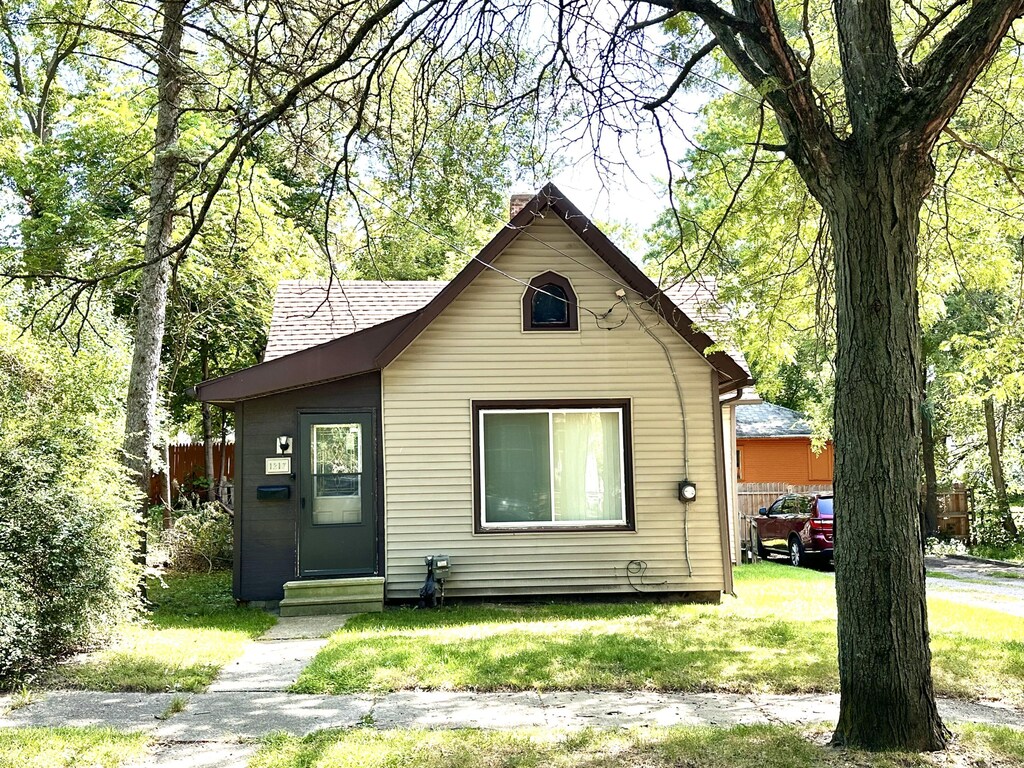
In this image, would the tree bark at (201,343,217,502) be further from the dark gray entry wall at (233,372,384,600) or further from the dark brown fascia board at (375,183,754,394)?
the dark brown fascia board at (375,183,754,394)

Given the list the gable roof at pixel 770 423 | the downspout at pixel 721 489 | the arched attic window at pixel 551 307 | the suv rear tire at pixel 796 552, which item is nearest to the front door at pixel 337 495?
the arched attic window at pixel 551 307

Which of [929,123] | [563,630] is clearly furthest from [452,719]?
[929,123]

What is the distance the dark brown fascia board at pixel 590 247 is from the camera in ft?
36.7

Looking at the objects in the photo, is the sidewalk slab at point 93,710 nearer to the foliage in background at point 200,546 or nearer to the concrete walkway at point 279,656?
the concrete walkway at point 279,656

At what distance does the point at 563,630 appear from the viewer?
9219 mm

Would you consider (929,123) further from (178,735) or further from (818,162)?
(178,735)

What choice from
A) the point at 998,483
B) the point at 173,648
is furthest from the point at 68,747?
the point at 998,483

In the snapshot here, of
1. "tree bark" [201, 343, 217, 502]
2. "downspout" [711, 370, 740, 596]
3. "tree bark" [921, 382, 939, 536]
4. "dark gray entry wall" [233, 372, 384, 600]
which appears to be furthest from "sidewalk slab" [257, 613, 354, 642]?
"tree bark" [921, 382, 939, 536]

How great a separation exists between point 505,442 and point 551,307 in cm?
190

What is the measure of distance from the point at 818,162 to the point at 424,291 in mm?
10169

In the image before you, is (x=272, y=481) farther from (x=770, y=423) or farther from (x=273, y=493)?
(x=770, y=423)

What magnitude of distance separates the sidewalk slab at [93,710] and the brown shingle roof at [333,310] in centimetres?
655

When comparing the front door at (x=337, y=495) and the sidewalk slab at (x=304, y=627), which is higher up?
the front door at (x=337, y=495)

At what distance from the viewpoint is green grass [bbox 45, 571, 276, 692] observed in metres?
7.09
